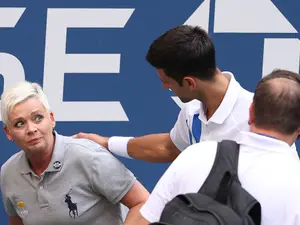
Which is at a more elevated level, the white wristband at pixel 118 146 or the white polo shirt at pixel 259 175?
the white polo shirt at pixel 259 175

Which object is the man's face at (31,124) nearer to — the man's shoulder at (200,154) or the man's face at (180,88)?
the man's face at (180,88)

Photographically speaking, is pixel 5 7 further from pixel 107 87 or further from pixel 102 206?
pixel 102 206

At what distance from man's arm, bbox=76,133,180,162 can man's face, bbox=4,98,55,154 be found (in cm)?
29

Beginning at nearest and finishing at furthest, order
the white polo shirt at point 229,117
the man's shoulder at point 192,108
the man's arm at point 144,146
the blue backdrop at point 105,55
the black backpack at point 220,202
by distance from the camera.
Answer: the black backpack at point 220,202 < the white polo shirt at point 229,117 < the man's shoulder at point 192,108 < the man's arm at point 144,146 < the blue backdrop at point 105,55

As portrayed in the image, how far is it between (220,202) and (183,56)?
2.66 feet

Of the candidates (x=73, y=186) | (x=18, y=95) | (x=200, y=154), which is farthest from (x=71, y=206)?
(x=200, y=154)

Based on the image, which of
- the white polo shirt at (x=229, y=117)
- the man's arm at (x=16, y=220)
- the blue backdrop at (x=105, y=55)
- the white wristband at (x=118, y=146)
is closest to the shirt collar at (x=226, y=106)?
the white polo shirt at (x=229, y=117)

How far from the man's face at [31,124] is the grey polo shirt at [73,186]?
0.21 feet

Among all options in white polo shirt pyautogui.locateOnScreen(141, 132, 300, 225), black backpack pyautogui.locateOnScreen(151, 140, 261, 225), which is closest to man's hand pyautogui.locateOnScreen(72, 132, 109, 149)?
white polo shirt pyautogui.locateOnScreen(141, 132, 300, 225)

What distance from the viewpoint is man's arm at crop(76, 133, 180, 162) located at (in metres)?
2.90

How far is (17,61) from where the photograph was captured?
325 cm

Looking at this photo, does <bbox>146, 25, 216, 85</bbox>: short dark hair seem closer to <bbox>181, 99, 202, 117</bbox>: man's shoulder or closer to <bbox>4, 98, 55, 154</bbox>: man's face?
<bbox>181, 99, 202, 117</bbox>: man's shoulder

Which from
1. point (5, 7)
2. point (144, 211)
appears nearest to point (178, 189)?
point (144, 211)

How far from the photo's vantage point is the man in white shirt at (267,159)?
1.74 meters
